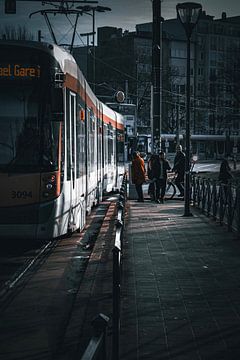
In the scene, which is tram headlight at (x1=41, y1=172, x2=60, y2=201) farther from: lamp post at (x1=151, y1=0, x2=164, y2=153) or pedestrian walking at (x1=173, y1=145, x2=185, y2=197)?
pedestrian walking at (x1=173, y1=145, x2=185, y2=197)

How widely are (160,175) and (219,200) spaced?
7978mm

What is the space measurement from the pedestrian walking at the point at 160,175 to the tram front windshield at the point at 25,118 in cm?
1277

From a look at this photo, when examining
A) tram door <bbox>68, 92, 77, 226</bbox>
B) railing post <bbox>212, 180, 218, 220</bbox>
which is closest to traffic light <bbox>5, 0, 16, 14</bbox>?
railing post <bbox>212, 180, 218, 220</bbox>

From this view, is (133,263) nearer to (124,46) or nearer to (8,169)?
(8,169)

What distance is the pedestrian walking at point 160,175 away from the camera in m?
25.5

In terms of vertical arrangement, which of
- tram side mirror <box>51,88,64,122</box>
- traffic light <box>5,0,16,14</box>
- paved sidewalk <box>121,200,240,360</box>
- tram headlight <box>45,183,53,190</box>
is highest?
traffic light <box>5,0,16,14</box>

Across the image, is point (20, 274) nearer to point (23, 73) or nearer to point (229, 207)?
point (23, 73)

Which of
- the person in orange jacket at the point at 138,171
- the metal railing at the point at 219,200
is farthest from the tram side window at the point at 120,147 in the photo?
the metal railing at the point at 219,200

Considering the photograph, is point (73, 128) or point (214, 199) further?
point (214, 199)

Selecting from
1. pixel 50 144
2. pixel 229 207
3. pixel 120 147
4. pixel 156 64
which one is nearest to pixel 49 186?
pixel 50 144

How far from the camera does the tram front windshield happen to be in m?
12.8

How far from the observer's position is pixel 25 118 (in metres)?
12.8

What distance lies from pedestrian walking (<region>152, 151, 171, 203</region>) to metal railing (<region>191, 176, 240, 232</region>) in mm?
2246

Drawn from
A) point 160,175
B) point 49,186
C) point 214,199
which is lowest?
point 214,199
